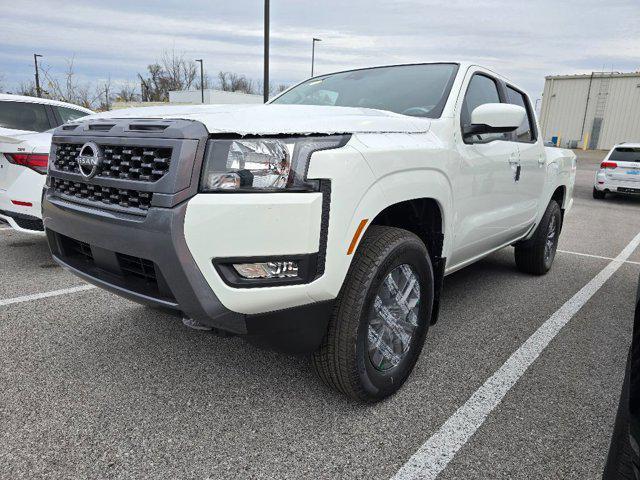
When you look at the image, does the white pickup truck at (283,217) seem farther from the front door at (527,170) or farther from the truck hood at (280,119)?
the front door at (527,170)

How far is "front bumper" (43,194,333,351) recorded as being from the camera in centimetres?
180

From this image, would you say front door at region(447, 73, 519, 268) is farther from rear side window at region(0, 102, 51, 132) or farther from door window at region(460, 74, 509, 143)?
rear side window at region(0, 102, 51, 132)

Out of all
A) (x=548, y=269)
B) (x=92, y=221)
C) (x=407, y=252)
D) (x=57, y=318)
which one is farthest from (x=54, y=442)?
(x=548, y=269)

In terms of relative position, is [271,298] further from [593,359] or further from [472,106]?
[593,359]

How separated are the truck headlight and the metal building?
128ft

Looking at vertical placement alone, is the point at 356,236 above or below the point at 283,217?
below

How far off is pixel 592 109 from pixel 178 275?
44.9m

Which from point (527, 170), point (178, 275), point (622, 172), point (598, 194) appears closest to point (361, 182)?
point (178, 275)

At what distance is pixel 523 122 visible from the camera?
4031 mm

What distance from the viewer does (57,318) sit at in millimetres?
3393

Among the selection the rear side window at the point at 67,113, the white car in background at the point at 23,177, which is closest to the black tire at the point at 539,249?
the white car in background at the point at 23,177

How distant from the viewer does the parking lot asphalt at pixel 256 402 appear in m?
2.00

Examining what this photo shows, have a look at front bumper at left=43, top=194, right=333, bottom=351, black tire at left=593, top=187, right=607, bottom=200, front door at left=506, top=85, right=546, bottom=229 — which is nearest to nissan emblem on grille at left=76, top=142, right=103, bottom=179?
front bumper at left=43, top=194, right=333, bottom=351

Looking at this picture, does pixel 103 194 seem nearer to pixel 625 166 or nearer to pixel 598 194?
pixel 625 166
